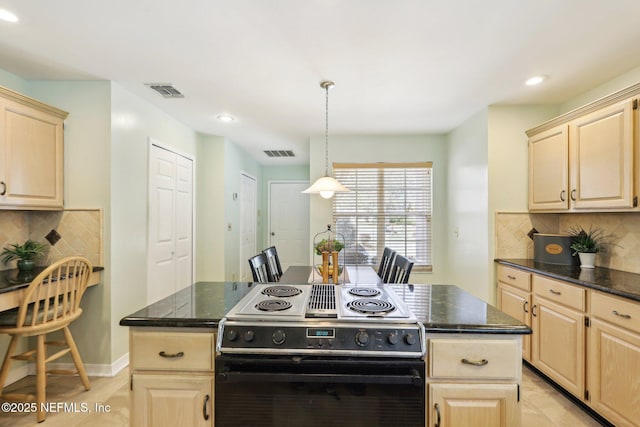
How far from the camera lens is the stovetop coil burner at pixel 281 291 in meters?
1.66

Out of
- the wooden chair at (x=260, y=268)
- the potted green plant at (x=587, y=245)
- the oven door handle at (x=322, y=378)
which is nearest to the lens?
the oven door handle at (x=322, y=378)

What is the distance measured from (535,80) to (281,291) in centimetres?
264

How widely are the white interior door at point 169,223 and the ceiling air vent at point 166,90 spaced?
584mm

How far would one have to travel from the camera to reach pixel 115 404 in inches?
86.7

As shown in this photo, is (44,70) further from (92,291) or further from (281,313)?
(281,313)

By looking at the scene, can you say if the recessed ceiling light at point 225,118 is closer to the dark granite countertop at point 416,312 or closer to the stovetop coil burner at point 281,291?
the dark granite countertop at point 416,312

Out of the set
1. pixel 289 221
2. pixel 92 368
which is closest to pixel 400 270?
pixel 92 368

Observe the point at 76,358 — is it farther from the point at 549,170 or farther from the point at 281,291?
the point at 549,170

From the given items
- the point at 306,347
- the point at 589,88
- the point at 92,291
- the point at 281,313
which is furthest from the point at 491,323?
the point at 92,291

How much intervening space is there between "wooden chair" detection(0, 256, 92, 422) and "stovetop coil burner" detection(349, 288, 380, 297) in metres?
1.92

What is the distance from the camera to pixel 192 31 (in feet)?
6.19

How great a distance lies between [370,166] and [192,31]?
2.81 m

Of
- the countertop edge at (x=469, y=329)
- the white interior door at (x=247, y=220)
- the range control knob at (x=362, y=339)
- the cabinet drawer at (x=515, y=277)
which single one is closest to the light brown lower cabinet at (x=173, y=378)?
the range control knob at (x=362, y=339)

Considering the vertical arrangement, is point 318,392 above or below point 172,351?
below
